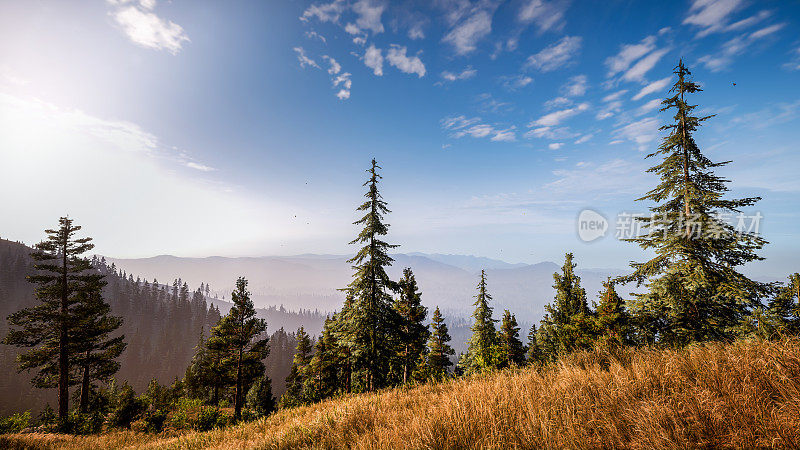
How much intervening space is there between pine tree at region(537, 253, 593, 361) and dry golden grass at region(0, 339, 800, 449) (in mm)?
21667

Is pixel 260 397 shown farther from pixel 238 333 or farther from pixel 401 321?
pixel 401 321

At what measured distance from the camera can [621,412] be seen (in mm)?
3238

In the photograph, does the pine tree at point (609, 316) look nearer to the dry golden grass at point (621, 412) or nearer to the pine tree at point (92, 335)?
the dry golden grass at point (621, 412)

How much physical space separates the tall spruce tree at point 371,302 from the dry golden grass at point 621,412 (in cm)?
1395

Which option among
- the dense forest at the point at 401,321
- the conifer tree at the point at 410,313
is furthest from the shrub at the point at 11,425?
the conifer tree at the point at 410,313

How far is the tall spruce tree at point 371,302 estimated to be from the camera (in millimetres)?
19062

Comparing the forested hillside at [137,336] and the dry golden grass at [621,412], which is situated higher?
the dry golden grass at [621,412]

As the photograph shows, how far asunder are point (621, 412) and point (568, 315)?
1032 inches

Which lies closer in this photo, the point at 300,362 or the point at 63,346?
the point at 63,346

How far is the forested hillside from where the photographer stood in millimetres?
78375

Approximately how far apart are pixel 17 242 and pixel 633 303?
741 feet

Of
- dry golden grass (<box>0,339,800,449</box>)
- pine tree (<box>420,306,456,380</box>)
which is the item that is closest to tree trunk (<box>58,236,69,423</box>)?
dry golden grass (<box>0,339,800,449</box>)

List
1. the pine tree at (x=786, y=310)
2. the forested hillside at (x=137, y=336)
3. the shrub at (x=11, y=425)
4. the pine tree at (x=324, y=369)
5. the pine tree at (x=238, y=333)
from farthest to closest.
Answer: the forested hillside at (x=137, y=336) < the pine tree at (x=324, y=369) < the pine tree at (x=238, y=333) < the shrub at (x=11, y=425) < the pine tree at (x=786, y=310)

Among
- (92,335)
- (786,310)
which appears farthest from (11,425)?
(786,310)
